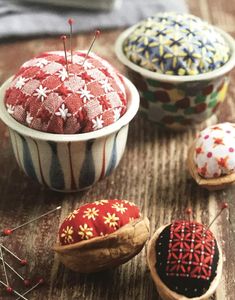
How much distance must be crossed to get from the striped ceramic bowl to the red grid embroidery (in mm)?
258

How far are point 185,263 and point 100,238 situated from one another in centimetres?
16

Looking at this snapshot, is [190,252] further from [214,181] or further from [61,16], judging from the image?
[61,16]

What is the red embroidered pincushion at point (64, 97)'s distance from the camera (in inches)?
45.1

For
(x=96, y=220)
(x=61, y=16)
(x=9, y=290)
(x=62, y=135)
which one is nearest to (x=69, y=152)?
(x=62, y=135)

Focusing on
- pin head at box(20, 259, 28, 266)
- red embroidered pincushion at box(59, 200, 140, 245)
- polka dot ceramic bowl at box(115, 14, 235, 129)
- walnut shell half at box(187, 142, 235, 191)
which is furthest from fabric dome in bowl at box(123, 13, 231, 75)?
pin head at box(20, 259, 28, 266)

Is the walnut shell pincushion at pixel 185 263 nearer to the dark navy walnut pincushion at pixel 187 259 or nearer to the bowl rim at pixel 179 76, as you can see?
the dark navy walnut pincushion at pixel 187 259

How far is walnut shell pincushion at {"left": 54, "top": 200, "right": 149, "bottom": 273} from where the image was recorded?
101 centimetres

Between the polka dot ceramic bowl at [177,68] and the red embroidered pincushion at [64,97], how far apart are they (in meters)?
0.18

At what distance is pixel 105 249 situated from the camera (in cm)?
102

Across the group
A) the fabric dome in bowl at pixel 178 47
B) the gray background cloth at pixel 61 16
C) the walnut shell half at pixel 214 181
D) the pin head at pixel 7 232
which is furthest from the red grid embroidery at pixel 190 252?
the gray background cloth at pixel 61 16

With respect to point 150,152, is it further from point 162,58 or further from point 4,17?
point 4,17

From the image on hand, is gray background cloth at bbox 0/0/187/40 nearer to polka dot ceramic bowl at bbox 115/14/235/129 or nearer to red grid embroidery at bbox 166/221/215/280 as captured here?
polka dot ceramic bowl at bbox 115/14/235/129

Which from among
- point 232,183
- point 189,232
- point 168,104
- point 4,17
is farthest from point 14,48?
point 189,232

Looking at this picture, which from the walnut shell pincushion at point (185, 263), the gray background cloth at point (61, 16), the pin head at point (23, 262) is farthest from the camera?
the gray background cloth at point (61, 16)
